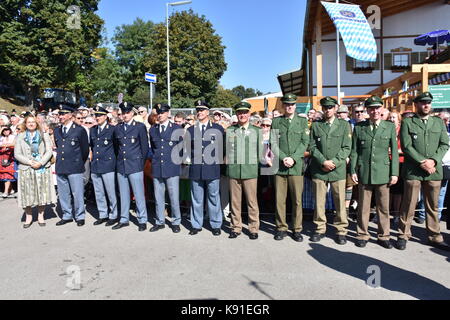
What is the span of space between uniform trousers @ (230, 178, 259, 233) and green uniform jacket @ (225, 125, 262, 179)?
4.3 inches

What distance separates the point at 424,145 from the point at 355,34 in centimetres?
733

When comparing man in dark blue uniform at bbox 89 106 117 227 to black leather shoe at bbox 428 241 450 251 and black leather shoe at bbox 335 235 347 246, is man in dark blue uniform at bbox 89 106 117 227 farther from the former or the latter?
black leather shoe at bbox 428 241 450 251

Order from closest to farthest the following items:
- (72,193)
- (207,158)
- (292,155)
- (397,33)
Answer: (292,155)
(207,158)
(72,193)
(397,33)

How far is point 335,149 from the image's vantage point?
16.7 ft

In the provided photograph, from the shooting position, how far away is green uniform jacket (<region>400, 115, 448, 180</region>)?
479cm

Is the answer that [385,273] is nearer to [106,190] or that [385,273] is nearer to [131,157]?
[131,157]

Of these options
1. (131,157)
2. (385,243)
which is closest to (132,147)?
(131,157)

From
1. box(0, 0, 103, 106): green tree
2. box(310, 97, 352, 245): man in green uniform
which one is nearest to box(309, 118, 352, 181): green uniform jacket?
box(310, 97, 352, 245): man in green uniform

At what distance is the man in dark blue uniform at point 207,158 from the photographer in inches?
219

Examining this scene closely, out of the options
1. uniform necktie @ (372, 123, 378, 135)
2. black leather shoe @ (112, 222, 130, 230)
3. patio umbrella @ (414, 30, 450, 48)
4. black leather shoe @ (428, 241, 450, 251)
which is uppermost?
patio umbrella @ (414, 30, 450, 48)

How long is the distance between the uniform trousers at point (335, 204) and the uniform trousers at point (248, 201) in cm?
84

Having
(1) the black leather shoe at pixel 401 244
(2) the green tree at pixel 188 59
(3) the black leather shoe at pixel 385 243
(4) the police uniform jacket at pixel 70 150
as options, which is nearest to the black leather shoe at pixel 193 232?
(4) the police uniform jacket at pixel 70 150
